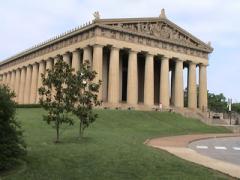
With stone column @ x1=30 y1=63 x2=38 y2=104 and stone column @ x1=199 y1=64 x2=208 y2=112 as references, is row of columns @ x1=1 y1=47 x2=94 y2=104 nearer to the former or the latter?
stone column @ x1=30 y1=63 x2=38 y2=104

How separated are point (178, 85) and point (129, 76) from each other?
1163cm

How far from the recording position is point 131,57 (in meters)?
70.0

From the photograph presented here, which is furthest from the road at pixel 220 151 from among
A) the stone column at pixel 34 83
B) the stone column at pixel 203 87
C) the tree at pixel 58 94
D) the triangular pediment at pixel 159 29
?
the stone column at pixel 34 83

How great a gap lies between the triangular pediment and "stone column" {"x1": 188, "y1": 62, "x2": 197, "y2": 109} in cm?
397

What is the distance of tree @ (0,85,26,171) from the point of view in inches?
523

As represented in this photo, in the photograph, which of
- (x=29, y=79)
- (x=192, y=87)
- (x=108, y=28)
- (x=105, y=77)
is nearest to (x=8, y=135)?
(x=108, y=28)

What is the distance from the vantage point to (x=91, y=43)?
2608 inches

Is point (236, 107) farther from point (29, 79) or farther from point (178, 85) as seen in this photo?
point (29, 79)

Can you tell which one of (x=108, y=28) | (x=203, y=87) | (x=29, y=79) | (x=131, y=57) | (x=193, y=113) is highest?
(x=108, y=28)

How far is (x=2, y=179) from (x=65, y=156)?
17.1 feet

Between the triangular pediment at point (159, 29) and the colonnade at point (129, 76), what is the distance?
3278 mm

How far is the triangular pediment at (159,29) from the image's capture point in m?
68.4

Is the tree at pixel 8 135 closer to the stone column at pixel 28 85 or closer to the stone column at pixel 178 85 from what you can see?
the stone column at pixel 178 85

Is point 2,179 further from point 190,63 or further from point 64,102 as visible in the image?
point 190,63
